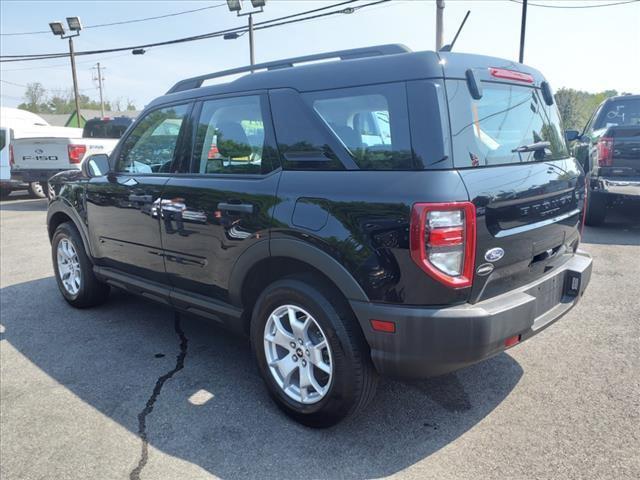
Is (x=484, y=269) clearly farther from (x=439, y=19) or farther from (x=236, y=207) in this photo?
(x=439, y=19)

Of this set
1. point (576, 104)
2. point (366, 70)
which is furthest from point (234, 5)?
point (576, 104)

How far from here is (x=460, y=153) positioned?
228 cm

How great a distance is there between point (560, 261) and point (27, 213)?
454 inches

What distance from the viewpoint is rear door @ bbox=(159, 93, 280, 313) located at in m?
Result: 2.83

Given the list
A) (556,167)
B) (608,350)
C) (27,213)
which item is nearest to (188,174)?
(556,167)

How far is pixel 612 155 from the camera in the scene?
6.73 meters

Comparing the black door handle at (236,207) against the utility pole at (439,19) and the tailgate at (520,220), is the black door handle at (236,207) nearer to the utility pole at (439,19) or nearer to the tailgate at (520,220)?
the tailgate at (520,220)

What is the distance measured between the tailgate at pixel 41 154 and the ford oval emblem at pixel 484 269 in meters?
11.2

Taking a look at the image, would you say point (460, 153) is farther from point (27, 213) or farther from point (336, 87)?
point (27, 213)

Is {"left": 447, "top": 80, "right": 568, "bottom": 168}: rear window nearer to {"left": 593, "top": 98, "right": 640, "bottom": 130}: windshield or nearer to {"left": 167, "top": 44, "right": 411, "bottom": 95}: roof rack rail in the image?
{"left": 167, "top": 44, "right": 411, "bottom": 95}: roof rack rail

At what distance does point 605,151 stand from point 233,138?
19.0 ft

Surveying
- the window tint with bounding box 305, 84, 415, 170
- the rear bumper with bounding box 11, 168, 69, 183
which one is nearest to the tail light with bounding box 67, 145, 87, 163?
the rear bumper with bounding box 11, 168, 69, 183

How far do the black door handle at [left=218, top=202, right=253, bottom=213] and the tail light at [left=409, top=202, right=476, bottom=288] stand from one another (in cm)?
104

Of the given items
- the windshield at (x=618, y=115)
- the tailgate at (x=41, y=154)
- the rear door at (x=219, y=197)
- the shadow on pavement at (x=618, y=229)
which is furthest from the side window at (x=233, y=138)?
the tailgate at (x=41, y=154)
